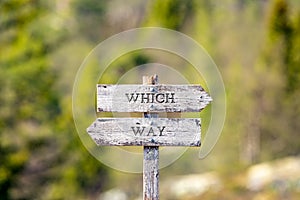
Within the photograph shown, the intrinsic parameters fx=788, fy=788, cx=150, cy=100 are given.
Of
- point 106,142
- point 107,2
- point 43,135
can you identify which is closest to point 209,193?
point 43,135

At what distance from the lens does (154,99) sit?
15.2 ft

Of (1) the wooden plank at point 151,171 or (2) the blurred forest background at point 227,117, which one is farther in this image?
(2) the blurred forest background at point 227,117

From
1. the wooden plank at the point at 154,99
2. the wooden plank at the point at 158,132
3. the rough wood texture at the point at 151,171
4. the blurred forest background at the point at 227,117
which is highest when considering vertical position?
the blurred forest background at the point at 227,117

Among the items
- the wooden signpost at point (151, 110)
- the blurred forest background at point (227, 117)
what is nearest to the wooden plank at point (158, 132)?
the wooden signpost at point (151, 110)

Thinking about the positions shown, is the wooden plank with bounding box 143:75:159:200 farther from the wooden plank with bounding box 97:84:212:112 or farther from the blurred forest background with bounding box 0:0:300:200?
the blurred forest background with bounding box 0:0:300:200

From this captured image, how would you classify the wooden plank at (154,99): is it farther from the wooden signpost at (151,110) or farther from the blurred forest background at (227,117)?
the blurred forest background at (227,117)

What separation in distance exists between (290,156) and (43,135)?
8205 mm

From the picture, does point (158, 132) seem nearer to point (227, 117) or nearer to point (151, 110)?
point (151, 110)

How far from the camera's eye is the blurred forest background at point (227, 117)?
17797mm

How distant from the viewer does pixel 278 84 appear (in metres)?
22.6

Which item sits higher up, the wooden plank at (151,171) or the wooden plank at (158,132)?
the wooden plank at (158,132)

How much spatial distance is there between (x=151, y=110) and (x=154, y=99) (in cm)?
7

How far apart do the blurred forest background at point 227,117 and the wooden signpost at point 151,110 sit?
1072 cm

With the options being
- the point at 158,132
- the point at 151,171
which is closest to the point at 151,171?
the point at 151,171
